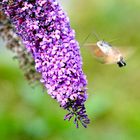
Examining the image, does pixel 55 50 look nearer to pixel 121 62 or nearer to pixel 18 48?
pixel 121 62

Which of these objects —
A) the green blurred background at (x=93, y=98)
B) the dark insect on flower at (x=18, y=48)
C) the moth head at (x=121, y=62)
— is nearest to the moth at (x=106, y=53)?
the moth head at (x=121, y=62)

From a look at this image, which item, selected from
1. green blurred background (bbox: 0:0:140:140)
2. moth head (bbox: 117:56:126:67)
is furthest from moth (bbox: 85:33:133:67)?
green blurred background (bbox: 0:0:140:140)

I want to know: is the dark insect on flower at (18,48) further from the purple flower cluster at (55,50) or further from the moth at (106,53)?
the purple flower cluster at (55,50)

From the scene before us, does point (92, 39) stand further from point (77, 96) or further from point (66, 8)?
point (77, 96)

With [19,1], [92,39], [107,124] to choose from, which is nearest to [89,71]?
[92,39]

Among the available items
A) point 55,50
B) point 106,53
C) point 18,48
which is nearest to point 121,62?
point 106,53
